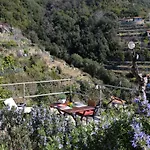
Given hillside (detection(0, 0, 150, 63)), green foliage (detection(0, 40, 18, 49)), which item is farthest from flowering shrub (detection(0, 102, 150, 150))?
hillside (detection(0, 0, 150, 63))

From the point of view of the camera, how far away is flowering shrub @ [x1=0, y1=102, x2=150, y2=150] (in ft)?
6.63

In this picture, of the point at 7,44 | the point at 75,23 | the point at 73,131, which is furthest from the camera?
the point at 75,23

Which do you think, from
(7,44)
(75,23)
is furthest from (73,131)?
(75,23)

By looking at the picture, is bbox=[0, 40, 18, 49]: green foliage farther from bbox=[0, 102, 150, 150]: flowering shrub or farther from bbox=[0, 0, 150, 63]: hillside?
bbox=[0, 102, 150, 150]: flowering shrub

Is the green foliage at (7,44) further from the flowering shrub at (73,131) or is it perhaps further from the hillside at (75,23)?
the flowering shrub at (73,131)

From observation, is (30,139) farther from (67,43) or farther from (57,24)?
(57,24)

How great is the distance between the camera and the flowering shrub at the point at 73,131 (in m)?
2.02

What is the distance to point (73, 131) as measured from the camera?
2461mm

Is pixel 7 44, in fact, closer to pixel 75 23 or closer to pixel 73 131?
pixel 75 23

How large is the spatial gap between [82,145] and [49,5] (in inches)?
1801

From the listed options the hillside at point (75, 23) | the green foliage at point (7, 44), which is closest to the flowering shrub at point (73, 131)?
the green foliage at point (7, 44)

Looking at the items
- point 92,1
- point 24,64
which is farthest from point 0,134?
point 92,1

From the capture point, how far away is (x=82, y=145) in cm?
226

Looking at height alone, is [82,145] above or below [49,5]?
below
